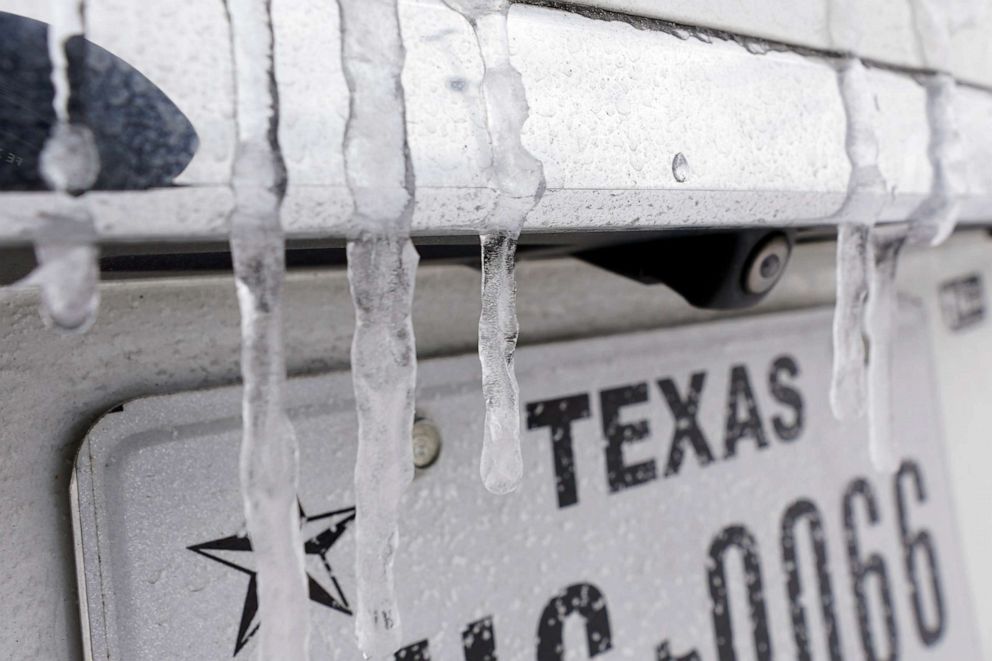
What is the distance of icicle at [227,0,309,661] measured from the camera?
419 mm

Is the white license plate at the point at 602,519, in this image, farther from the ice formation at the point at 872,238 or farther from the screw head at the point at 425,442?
the ice formation at the point at 872,238

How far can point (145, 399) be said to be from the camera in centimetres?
71

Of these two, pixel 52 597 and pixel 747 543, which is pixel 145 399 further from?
pixel 747 543

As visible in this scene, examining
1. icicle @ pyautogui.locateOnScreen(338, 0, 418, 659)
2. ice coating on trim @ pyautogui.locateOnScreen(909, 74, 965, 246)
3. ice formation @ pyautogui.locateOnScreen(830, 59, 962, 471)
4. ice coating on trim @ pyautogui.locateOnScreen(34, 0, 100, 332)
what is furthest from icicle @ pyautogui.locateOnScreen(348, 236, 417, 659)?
ice coating on trim @ pyautogui.locateOnScreen(909, 74, 965, 246)

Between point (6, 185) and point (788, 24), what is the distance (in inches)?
23.7

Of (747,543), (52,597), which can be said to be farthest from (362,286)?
(747,543)

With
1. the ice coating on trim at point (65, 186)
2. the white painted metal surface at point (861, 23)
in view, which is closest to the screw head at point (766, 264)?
the white painted metal surface at point (861, 23)

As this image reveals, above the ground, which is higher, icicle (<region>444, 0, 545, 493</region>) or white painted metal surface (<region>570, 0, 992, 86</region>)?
white painted metal surface (<region>570, 0, 992, 86</region>)

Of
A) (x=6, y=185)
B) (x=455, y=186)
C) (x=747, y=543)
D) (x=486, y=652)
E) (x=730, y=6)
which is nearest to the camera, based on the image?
(x=6, y=185)

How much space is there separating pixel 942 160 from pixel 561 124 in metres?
0.46

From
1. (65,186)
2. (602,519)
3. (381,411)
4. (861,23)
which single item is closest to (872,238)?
(861,23)

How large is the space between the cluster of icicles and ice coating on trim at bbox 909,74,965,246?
0.10m

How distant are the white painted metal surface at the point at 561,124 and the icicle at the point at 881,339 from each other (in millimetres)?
86

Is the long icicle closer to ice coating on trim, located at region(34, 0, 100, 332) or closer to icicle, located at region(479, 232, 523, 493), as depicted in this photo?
icicle, located at region(479, 232, 523, 493)
